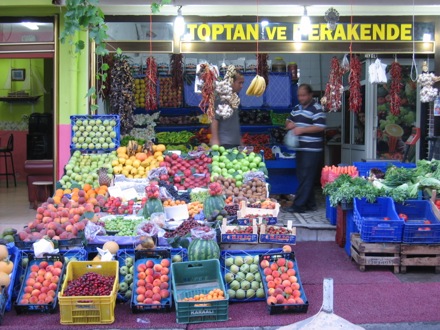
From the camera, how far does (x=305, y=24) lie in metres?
9.37

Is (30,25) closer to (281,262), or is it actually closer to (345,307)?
(281,262)

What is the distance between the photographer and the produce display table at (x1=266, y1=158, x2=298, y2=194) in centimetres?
1122

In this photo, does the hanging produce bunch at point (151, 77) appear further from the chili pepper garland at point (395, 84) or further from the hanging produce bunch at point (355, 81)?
the chili pepper garland at point (395, 84)

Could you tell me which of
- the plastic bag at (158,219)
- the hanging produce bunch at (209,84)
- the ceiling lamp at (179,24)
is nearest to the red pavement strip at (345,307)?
the plastic bag at (158,219)

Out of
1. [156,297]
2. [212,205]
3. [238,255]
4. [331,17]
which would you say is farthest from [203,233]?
[331,17]

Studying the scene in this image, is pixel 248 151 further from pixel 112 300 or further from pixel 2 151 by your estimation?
pixel 2 151

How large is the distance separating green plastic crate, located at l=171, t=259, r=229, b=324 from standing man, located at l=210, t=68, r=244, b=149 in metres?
3.55

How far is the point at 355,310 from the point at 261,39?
16.9ft

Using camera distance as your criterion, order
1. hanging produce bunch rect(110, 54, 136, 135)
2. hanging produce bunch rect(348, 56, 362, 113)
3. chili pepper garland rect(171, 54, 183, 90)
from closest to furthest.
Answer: hanging produce bunch rect(348, 56, 362, 113) → hanging produce bunch rect(110, 54, 136, 135) → chili pepper garland rect(171, 54, 183, 90)

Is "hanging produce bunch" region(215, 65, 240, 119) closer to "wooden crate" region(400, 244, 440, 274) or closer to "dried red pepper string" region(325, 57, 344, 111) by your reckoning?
"dried red pepper string" region(325, 57, 344, 111)

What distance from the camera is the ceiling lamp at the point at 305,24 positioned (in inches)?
368

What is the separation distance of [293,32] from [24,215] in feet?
17.6

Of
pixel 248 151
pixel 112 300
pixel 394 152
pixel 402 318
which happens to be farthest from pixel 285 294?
pixel 394 152

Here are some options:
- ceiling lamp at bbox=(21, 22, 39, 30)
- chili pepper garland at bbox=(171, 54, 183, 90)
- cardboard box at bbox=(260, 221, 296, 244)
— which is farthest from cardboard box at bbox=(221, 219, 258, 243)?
chili pepper garland at bbox=(171, 54, 183, 90)
